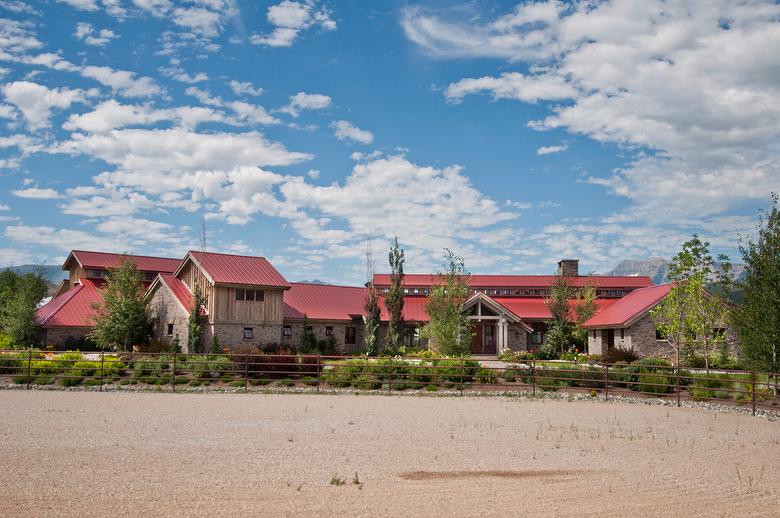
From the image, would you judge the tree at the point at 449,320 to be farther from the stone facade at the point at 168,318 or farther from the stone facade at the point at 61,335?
the stone facade at the point at 61,335

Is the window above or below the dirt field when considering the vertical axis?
above

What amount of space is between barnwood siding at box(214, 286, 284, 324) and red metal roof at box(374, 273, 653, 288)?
17.1 meters

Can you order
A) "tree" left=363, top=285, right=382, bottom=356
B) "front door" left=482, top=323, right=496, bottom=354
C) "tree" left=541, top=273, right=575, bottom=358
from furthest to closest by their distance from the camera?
"front door" left=482, top=323, right=496, bottom=354
"tree" left=541, top=273, right=575, bottom=358
"tree" left=363, top=285, right=382, bottom=356

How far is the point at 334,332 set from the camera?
152ft

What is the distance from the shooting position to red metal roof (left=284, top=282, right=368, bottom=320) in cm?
4566

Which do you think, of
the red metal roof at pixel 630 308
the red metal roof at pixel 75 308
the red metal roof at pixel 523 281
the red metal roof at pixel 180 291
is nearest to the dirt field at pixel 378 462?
the red metal roof at pixel 180 291

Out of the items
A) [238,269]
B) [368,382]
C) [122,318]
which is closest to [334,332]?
[238,269]

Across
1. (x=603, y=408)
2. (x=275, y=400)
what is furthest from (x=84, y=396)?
(x=603, y=408)

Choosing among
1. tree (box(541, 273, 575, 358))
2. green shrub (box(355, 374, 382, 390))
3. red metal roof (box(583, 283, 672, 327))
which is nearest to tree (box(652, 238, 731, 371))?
red metal roof (box(583, 283, 672, 327))

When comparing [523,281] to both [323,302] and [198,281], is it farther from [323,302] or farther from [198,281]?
[198,281]

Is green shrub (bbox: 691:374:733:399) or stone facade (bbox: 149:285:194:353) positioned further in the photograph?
stone facade (bbox: 149:285:194:353)

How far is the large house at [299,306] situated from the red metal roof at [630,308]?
0.32 feet

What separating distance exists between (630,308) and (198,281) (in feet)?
91.2

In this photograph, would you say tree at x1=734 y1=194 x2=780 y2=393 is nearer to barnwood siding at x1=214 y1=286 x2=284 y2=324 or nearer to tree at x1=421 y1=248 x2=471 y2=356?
tree at x1=421 y1=248 x2=471 y2=356
